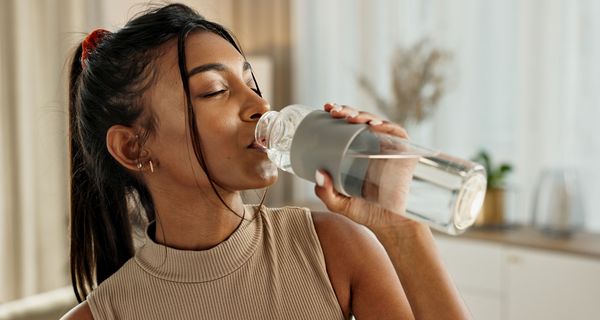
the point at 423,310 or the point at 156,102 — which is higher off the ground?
the point at 156,102

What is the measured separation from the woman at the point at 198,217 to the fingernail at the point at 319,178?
13 centimetres

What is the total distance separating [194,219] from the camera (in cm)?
120

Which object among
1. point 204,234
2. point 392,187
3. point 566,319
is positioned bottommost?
point 566,319

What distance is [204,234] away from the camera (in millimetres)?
1215

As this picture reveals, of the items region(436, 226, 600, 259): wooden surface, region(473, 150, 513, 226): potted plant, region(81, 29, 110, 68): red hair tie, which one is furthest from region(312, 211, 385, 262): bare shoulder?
region(473, 150, 513, 226): potted plant

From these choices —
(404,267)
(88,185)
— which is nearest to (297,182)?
(88,185)

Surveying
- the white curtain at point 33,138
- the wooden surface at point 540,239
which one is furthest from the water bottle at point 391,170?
the white curtain at point 33,138

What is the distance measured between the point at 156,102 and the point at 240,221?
26 centimetres

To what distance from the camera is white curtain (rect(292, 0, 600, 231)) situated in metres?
3.06

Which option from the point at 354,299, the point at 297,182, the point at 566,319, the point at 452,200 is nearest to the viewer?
the point at 452,200

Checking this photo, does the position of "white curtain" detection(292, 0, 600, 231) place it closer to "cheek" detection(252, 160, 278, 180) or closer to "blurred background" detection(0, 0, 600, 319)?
"blurred background" detection(0, 0, 600, 319)

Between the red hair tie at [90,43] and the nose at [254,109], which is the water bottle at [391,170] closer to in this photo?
the nose at [254,109]

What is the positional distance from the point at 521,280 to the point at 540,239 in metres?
0.18

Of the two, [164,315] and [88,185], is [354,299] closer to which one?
[164,315]
